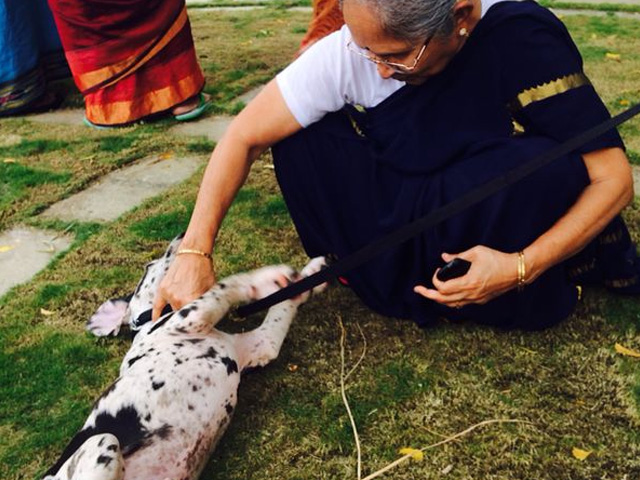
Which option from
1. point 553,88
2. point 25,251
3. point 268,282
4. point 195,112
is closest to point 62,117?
point 195,112

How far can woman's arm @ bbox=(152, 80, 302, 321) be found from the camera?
2.43 metres

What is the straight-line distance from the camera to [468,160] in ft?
7.41

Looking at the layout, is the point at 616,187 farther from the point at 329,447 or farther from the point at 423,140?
the point at 329,447

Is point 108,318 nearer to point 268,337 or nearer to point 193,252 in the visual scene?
point 193,252

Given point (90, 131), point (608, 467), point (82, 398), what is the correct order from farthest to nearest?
point (90, 131), point (82, 398), point (608, 467)

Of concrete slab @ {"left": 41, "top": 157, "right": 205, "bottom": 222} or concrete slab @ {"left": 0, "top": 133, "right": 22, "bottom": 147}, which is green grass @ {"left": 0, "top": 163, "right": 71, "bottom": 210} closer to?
concrete slab @ {"left": 41, "top": 157, "right": 205, "bottom": 222}

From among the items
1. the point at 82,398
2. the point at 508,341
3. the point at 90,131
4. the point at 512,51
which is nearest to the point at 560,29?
the point at 512,51

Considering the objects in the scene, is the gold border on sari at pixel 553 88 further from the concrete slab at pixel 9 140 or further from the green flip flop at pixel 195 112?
the concrete slab at pixel 9 140

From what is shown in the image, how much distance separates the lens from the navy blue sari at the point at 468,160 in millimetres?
2152

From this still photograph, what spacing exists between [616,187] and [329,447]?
124cm

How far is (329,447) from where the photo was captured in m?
2.16

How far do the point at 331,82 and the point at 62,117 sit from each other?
3767 mm

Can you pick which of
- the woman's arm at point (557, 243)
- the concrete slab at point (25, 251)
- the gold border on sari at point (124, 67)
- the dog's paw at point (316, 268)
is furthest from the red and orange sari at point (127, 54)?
the woman's arm at point (557, 243)

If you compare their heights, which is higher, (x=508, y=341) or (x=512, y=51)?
(x=512, y=51)
